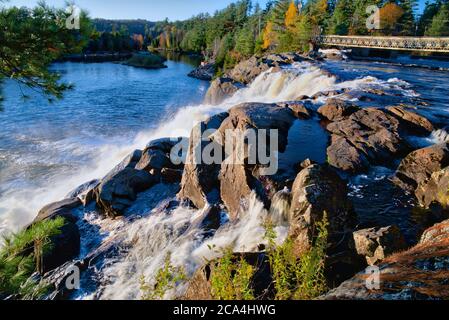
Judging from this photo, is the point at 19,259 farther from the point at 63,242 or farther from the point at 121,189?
the point at 121,189

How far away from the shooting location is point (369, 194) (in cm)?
998

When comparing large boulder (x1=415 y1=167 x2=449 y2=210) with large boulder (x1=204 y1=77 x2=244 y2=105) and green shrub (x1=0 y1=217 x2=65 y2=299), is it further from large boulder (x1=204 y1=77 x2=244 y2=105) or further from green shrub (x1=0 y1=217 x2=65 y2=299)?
large boulder (x1=204 y1=77 x2=244 y2=105)

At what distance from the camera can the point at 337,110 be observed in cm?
1552

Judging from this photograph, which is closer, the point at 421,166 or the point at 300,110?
the point at 421,166

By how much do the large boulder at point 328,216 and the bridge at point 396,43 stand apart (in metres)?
34.1

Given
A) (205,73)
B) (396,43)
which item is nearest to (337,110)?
(396,43)

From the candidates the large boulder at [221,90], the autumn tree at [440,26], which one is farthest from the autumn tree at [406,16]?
the large boulder at [221,90]

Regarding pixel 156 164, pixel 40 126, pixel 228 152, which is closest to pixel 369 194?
pixel 228 152

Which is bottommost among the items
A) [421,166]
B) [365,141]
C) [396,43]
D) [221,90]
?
[421,166]

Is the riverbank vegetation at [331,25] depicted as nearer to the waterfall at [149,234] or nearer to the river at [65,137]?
the river at [65,137]

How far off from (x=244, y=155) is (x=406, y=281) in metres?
7.35

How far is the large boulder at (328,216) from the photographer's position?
22.5 feet

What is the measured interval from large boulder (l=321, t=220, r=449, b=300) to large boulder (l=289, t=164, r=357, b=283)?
2.01 metres

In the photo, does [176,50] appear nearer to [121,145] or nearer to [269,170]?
[121,145]
